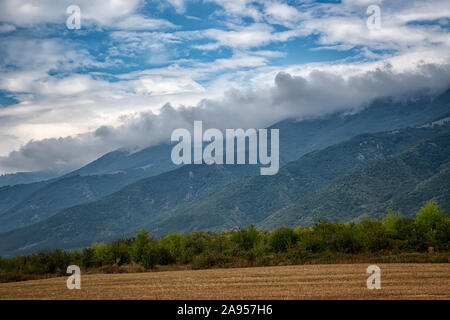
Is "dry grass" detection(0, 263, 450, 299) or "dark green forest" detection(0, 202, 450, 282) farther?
"dark green forest" detection(0, 202, 450, 282)

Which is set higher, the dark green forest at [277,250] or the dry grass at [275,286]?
the dark green forest at [277,250]

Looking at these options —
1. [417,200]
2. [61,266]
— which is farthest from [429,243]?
[417,200]

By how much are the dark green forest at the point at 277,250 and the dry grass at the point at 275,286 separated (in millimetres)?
7742

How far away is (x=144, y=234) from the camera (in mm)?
52281

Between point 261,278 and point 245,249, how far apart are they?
24667mm

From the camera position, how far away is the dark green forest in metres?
40.5

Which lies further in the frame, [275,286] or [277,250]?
[277,250]

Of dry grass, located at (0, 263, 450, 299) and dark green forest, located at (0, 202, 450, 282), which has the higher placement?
dark green forest, located at (0, 202, 450, 282)

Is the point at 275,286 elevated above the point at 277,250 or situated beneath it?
situated beneath

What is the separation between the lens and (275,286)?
2552 centimetres

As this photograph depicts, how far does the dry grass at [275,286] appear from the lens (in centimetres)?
2192

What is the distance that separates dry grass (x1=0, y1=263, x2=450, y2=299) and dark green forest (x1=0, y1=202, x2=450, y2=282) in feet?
25.4

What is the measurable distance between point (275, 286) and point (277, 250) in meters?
26.0
